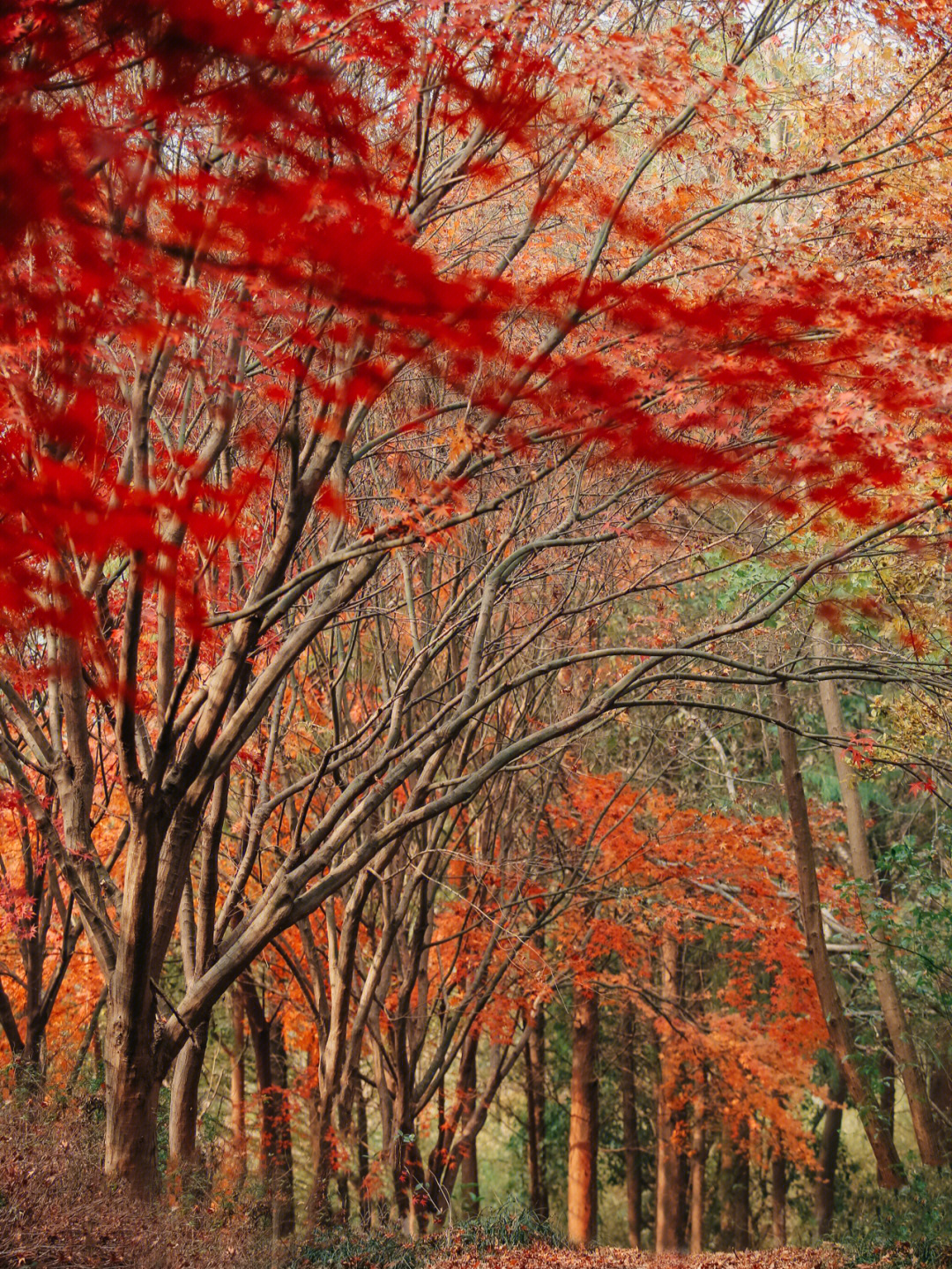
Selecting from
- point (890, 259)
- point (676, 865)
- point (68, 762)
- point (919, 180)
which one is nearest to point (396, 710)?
point (68, 762)

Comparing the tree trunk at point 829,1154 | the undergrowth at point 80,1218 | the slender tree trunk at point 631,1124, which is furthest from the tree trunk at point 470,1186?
the undergrowth at point 80,1218

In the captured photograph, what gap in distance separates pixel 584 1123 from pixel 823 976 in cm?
595

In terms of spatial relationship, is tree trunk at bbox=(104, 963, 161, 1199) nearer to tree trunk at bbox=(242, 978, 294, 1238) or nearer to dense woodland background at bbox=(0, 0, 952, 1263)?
dense woodland background at bbox=(0, 0, 952, 1263)

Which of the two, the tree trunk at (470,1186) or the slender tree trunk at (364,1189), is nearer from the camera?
the slender tree trunk at (364,1189)

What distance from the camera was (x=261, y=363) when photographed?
6039mm

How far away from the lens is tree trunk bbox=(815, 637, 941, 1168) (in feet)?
37.1

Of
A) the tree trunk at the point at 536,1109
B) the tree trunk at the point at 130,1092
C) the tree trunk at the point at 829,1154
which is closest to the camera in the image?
the tree trunk at the point at 130,1092

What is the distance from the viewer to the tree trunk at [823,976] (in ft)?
35.2

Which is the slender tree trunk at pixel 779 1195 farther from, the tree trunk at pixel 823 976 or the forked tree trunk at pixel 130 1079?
the forked tree trunk at pixel 130 1079

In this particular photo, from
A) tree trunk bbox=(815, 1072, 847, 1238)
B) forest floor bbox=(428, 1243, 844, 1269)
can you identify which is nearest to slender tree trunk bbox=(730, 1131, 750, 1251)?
tree trunk bbox=(815, 1072, 847, 1238)

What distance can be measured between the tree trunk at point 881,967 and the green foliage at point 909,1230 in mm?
727

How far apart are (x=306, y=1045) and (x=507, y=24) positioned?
44.4 ft

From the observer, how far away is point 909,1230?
359 inches

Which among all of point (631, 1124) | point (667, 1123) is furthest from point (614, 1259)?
point (631, 1124)
